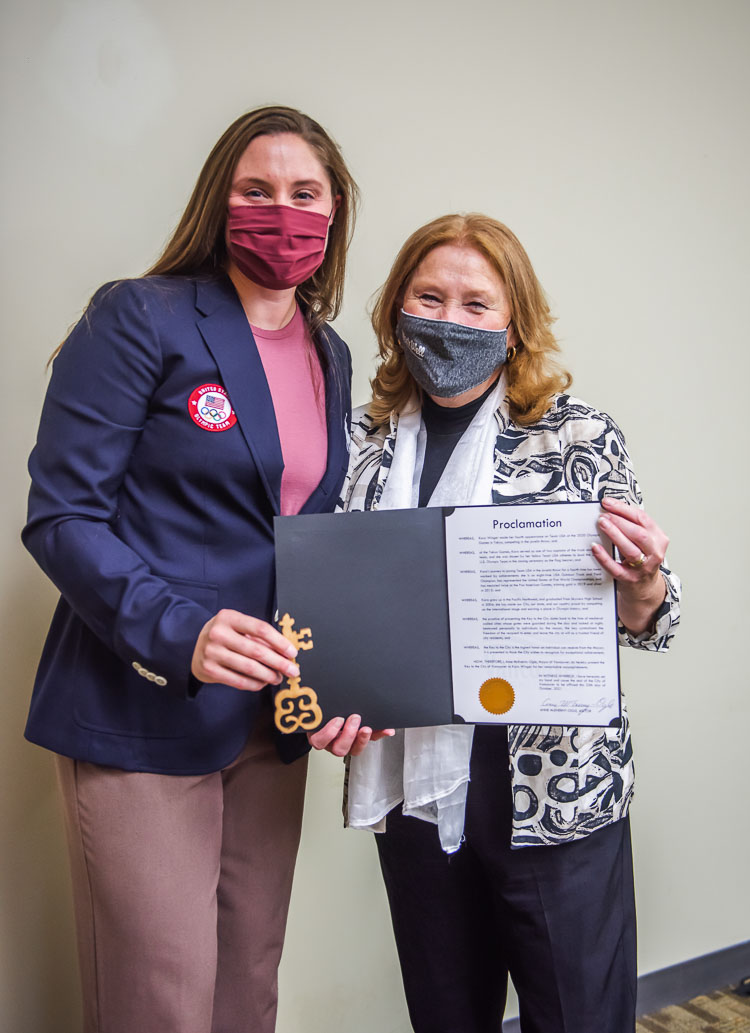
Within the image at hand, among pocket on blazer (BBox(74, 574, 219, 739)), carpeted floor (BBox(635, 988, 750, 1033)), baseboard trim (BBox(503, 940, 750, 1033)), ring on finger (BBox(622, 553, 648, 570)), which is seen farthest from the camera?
baseboard trim (BBox(503, 940, 750, 1033))

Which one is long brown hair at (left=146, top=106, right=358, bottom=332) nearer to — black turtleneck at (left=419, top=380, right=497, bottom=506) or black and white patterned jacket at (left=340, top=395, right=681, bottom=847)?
black turtleneck at (left=419, top=380, right=497, bottom=506)

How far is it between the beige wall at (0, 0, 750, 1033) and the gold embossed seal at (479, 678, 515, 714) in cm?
94

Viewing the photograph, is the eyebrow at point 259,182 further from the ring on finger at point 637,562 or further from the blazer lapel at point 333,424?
the ring on finger at point 637,562

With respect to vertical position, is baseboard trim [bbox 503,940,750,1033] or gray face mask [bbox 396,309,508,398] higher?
gray face mask [bbox 396,309,508,398]

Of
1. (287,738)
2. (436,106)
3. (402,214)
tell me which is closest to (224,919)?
(287,738)

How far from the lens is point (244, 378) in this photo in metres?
1.36

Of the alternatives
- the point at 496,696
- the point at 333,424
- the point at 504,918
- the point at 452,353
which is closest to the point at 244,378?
the point at 333,424

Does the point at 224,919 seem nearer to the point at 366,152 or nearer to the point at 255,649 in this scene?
the point at 255,649

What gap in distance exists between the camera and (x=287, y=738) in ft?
4.83

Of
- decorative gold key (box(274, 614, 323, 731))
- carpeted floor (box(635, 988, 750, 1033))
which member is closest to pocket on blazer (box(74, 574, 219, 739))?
decorative gold key (box(274, 614, 323, 731))

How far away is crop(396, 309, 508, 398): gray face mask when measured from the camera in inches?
55.6

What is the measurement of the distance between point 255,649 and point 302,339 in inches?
23.8

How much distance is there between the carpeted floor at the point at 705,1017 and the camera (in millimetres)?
2367

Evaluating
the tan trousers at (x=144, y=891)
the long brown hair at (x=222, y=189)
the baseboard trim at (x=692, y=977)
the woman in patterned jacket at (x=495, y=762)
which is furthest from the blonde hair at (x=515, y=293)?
the baseboard trim at (x=692, y=977)
